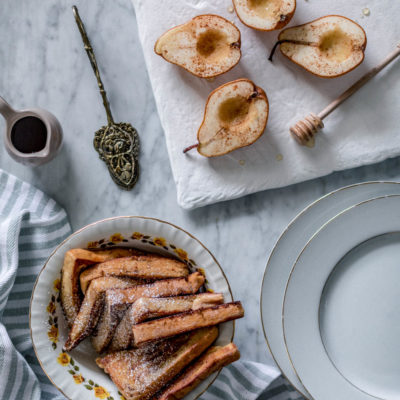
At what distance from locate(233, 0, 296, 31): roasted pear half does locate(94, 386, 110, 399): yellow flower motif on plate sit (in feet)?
2.29

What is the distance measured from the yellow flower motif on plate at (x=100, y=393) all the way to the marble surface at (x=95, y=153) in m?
0.26

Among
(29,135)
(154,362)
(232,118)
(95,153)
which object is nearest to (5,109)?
(29,135)

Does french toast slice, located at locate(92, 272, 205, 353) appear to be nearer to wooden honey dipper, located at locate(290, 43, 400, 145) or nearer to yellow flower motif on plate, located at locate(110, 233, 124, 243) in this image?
yellow flower motif on plate, located at locate(110, 233, 124, 243)

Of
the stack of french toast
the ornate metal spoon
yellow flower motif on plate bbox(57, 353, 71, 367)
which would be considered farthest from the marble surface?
yellow flower motif on plate bbox(57, 353, 71, 367)

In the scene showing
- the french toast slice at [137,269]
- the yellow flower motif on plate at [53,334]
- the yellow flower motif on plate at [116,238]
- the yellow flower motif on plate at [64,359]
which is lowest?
the yellow flower motif on plate at [64,359]

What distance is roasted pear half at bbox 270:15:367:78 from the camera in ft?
3.20

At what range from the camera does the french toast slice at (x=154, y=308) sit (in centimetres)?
93

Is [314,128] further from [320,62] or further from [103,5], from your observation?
[103,5]

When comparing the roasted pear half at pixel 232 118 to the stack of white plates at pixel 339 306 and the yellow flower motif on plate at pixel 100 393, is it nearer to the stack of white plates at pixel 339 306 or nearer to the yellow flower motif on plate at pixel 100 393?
the stack of white plates at pixel 339 306

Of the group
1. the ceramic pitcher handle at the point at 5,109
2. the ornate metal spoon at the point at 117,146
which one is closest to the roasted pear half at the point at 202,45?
the ornate metal spoon at the point at 117,146

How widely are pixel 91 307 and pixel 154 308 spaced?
0.12 m

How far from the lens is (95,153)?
110 centimetres

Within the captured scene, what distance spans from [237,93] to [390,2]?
334 mm

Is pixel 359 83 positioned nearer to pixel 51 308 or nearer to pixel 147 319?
pixel 147 319
